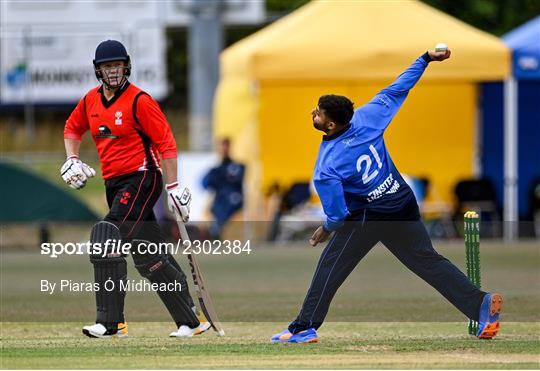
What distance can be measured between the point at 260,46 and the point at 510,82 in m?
3.71

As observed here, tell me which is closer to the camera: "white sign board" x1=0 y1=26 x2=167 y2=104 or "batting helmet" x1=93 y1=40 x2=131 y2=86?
"batting helmet" x1=93 y1=40 x2=131 y2=86

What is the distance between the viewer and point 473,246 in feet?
32.4

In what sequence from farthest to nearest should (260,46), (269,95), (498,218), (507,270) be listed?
(269,95), (498,218), (260,46), (507,270)

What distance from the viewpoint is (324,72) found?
19.2 metres

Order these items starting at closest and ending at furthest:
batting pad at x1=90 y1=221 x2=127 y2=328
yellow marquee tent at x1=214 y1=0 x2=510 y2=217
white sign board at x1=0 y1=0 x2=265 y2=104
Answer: batting pad at x1=90 y1=221 x2=127 y2=328
yellow marquee tent at x1=214 y1=0 x2=510 y2=217
white sign board at x1=0 y1=0 x2=265 y2=104

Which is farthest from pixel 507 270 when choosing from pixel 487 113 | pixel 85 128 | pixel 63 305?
pixel 487 113

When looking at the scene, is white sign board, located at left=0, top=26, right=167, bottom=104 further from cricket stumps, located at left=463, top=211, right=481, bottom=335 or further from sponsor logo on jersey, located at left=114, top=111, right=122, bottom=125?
cricket stumps, located at left=463, top=211, right=481, bottom=335

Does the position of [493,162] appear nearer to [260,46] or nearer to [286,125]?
[286,125]

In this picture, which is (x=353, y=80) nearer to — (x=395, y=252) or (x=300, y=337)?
(x=395, y=252)

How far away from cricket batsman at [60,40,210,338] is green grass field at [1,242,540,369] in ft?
1.38

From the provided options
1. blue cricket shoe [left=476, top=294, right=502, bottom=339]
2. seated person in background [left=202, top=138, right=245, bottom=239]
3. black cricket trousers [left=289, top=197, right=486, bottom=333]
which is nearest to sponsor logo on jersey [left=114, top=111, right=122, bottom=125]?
black cricket trousers [left=289, top=197, right=486, bottom=333]

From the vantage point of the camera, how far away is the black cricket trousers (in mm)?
9445

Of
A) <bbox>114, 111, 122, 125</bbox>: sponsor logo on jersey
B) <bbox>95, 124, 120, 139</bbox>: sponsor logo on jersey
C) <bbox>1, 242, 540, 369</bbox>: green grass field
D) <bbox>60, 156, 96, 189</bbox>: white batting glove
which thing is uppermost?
<bbox>114, 111, 122, 125</bbox>: sponsor logo on jersey

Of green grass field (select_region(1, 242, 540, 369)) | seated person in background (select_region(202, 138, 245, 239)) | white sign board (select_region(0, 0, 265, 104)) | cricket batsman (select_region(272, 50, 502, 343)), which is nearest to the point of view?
green grass field (select_region(1, 242, 540, 369))
